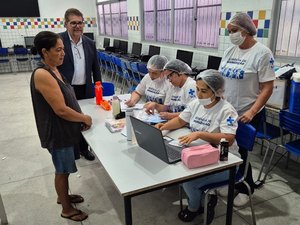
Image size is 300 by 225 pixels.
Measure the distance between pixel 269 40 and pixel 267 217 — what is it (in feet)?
6.41

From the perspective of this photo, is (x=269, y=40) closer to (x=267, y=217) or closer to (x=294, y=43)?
(x=294, y=43)

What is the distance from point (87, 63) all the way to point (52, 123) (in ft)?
3.70

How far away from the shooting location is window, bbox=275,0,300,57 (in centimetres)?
282

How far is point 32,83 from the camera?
163cm

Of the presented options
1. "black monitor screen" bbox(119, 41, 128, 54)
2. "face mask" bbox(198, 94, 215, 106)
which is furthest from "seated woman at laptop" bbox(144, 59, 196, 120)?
"black monitor screen" bbox(119, 41, 128, 54)

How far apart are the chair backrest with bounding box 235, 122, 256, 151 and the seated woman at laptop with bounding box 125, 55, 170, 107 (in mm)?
880

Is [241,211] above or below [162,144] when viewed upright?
below

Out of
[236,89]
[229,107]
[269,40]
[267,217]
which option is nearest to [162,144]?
[229,107]

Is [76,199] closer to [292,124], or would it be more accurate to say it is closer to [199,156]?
[199,156]

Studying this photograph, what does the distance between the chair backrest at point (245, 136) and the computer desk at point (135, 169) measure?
0.20m

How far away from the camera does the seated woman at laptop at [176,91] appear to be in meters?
2.13

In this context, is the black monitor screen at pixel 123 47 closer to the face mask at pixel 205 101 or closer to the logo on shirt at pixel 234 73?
the logo on shirt at pixel 234 73

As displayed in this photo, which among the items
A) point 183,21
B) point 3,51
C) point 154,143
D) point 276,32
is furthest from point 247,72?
point 3,51

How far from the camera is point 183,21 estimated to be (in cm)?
498
